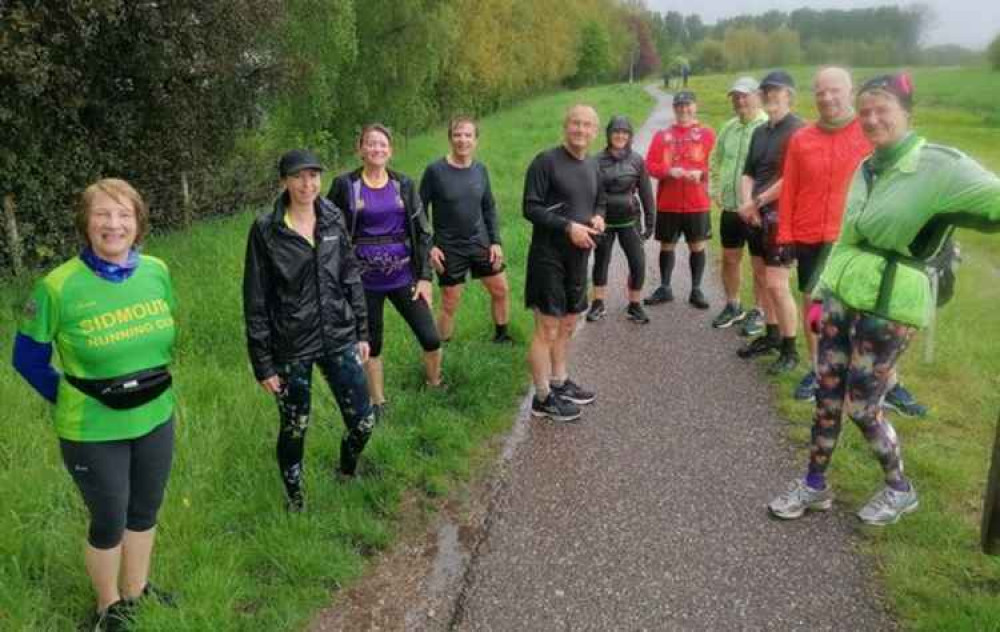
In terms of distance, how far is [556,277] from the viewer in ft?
16.0

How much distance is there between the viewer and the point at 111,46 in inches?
343

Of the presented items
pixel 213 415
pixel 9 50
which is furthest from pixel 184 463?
pixel 9 50

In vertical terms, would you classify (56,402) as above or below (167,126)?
below

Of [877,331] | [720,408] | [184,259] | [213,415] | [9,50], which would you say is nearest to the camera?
[877,331]

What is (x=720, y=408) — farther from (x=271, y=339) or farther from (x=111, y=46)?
(x=111, y=46)

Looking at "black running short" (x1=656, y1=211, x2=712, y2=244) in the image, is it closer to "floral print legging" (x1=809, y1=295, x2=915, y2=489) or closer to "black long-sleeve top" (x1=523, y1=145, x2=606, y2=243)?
"black long-sleeve top" (x1=523, y1=145, x2=606, y2=243)

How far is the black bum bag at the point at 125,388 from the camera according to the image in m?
2.73

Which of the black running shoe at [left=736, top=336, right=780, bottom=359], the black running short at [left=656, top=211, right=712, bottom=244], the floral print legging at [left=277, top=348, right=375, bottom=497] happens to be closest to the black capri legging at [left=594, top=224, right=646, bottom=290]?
the black running short at [left=656, top=211, right=712, bottom=244]

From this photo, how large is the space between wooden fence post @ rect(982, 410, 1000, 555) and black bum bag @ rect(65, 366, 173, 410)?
10.2ft

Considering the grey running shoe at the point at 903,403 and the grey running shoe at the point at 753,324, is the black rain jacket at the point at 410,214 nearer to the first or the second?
the grey running shoe at the point at 903,403

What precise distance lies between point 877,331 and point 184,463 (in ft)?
11.8

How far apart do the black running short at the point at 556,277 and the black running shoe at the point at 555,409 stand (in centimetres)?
63

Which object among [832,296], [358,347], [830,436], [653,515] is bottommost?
[653,515]

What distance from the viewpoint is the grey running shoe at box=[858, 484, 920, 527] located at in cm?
373
